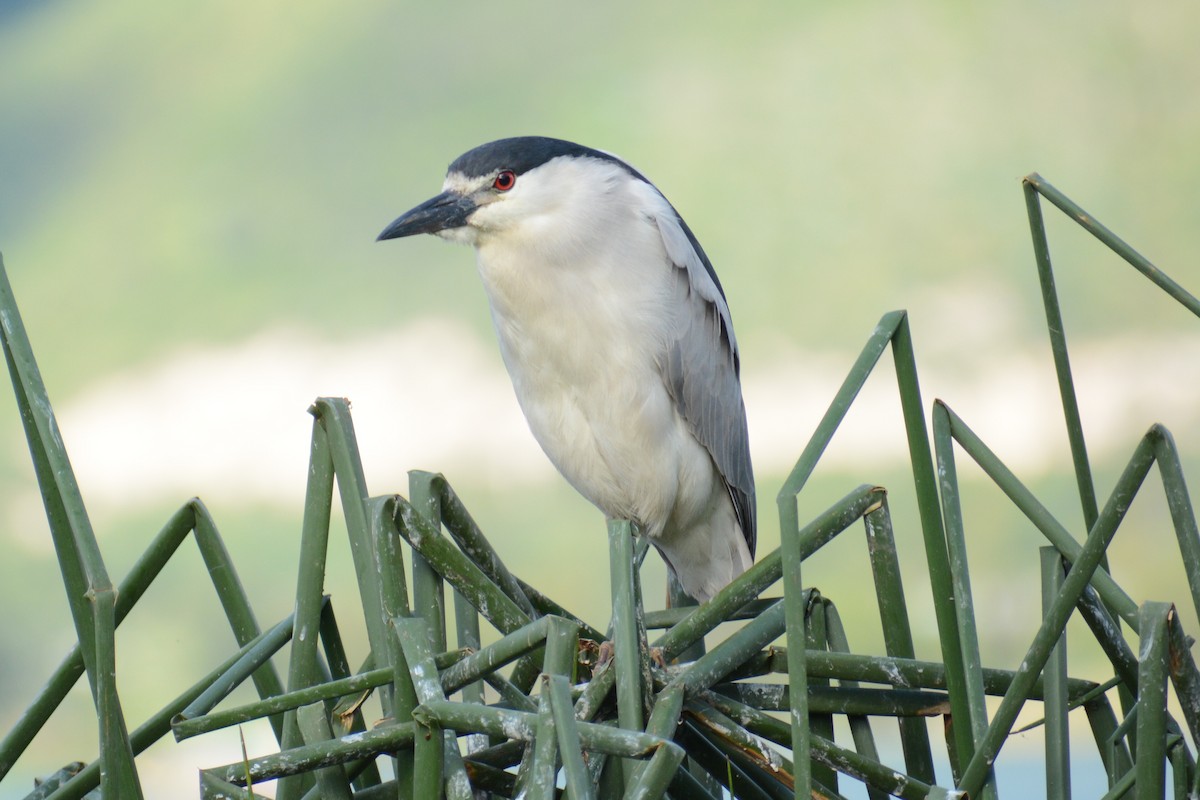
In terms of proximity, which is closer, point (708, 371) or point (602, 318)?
point (602, 318)

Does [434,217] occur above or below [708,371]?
above

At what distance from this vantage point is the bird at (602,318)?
1885 mm

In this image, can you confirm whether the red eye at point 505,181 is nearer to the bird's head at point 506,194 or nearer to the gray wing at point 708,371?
the bird's head at point 506,194

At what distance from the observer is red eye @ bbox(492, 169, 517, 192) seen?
186 cm

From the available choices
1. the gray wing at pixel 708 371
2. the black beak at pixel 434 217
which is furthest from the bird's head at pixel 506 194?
the gray wing at pixel 708 371

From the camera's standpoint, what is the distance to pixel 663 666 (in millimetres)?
1246

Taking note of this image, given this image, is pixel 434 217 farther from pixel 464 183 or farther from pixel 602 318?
pixel 602 318

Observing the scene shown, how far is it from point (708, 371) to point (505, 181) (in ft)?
1.67

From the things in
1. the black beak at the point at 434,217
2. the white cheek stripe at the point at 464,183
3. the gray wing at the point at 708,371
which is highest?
the white cheek stripe at the point at 464,183

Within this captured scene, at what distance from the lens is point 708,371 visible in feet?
6.88

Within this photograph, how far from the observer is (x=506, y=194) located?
73.7 inches

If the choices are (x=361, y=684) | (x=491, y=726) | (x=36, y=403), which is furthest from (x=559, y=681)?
(x=36, y=403)

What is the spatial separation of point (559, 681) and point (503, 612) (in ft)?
1.01

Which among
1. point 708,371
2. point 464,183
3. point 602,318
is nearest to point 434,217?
point 464,183
